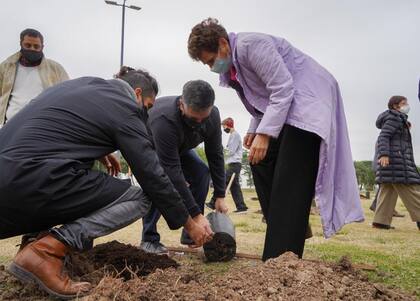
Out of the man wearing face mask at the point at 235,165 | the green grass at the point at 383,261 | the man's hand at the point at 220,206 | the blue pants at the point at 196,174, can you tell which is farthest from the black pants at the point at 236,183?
the man's hand at the point at 220,206

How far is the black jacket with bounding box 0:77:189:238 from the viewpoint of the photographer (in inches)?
91.7

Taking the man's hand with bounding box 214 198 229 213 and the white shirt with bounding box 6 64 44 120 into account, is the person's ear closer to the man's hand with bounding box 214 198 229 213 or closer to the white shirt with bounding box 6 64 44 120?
the man's hand with bounding box 214 198 229 213

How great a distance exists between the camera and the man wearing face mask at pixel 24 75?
4492 mm

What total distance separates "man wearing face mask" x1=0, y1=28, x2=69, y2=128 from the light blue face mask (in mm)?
2233

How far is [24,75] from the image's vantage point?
4.57 metres

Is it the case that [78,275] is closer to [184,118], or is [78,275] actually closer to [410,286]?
[184,118]

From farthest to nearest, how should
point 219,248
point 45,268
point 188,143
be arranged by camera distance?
point 188,143 < point 219,248 < point 45,268

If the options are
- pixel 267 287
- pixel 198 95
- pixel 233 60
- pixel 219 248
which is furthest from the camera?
pixel 219 248

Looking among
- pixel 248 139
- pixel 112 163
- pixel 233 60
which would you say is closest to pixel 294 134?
pixel 248 139

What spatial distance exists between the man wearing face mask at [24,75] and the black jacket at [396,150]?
437 cm

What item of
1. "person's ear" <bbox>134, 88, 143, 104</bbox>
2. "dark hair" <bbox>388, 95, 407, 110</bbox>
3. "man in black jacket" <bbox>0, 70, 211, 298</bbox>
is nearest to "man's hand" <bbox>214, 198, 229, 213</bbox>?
"man in black jacket" <bbox>0, 70, 211, 298</bbox>

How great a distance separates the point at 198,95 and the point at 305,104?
0.95 meters

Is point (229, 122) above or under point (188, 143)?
under

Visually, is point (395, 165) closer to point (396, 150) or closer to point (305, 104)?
point (396, 150)
